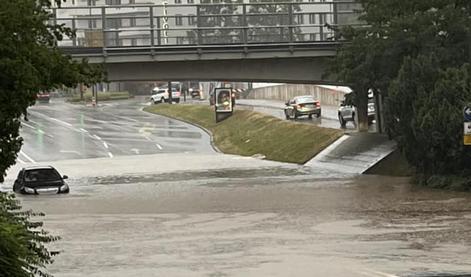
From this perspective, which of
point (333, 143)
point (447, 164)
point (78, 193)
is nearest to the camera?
point (447, 164)

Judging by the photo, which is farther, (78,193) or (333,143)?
(333,143)

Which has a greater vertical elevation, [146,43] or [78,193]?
[146,43]

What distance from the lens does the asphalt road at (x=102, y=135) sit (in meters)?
69.8

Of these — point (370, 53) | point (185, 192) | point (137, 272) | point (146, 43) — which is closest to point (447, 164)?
point (370, 53)

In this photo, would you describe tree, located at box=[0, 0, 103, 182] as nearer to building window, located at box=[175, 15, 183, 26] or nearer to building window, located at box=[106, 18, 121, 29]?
building window, located at box=[106, 18, 121, 29]

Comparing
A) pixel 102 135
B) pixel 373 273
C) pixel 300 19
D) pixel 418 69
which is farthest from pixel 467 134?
pixel 102 135

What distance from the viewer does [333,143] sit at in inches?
2330

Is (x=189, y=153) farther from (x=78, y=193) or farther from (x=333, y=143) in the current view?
(x=78, y=193)

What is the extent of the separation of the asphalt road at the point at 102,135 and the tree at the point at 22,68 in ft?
139

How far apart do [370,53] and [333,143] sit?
12.6m

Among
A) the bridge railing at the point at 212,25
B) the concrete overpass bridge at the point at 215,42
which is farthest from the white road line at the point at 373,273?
the bridge railing at the point at 212,25

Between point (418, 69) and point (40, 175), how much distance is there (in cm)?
1654

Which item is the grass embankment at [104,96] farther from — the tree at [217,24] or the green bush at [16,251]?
the green bush at [16,251]

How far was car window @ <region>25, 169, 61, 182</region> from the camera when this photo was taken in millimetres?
45750
